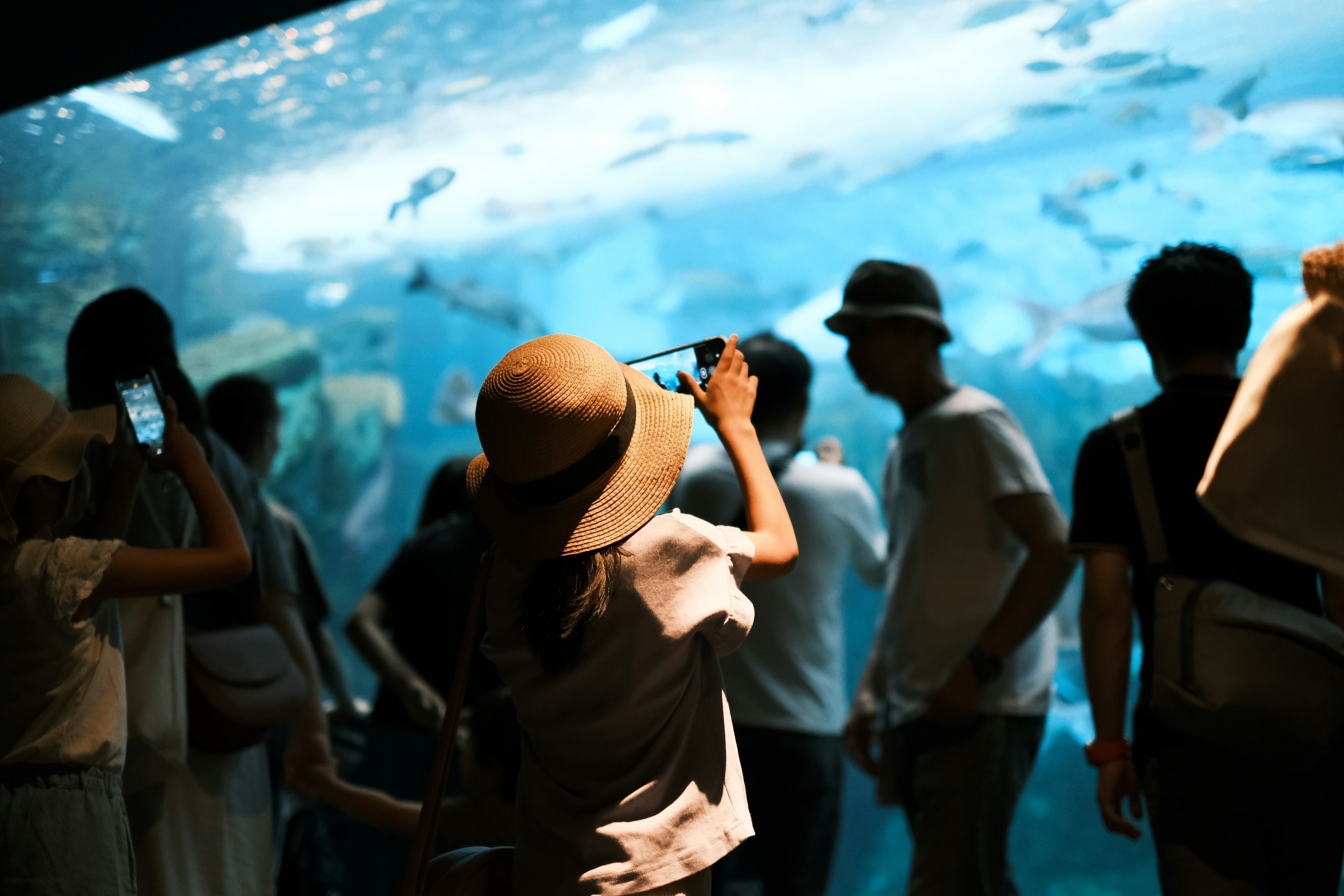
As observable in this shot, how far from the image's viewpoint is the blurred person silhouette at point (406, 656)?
106 inches

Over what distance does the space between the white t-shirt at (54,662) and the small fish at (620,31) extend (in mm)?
6089

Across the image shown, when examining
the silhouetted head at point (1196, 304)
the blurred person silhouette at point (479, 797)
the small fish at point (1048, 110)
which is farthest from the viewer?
the small fish at point (1048, 110)

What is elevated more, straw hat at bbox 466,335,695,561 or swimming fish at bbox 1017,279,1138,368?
straw hat at bbox 466,335,695,561

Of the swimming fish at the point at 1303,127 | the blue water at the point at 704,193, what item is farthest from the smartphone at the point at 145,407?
the swimming fish at the point at 1303,127

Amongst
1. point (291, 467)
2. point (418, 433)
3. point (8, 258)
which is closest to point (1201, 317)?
point (8, 258)

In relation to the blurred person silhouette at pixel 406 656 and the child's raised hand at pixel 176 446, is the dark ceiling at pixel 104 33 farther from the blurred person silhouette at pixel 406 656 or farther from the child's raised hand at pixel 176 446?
the blurred person silhouette at pixel 406 656

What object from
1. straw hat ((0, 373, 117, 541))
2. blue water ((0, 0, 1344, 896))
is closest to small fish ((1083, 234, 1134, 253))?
blue water ((0, 0, 1344, 896))

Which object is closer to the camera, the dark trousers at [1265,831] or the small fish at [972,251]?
the dark trousers at [1265,831]

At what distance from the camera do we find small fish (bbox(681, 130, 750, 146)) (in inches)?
288

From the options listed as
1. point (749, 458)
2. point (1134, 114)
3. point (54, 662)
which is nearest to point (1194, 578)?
point (749, 458)

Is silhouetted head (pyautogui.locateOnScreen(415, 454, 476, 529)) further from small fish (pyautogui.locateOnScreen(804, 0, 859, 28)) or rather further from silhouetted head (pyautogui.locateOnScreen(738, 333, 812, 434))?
small fish (pyautogui.locateOnScreen(804, 0, 859, 28))

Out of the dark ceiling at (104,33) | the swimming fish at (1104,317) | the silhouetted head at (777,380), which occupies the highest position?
the dark ceiling at (104,33)

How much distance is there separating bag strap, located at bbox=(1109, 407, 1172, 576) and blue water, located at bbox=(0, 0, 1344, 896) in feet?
8.50

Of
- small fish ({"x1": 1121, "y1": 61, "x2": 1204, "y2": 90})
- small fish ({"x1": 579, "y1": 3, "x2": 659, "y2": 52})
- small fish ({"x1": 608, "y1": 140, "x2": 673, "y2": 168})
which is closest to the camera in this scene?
small fish ({"x1": 1121, "y1": 61, "x2": 1204, "y2": 90})
